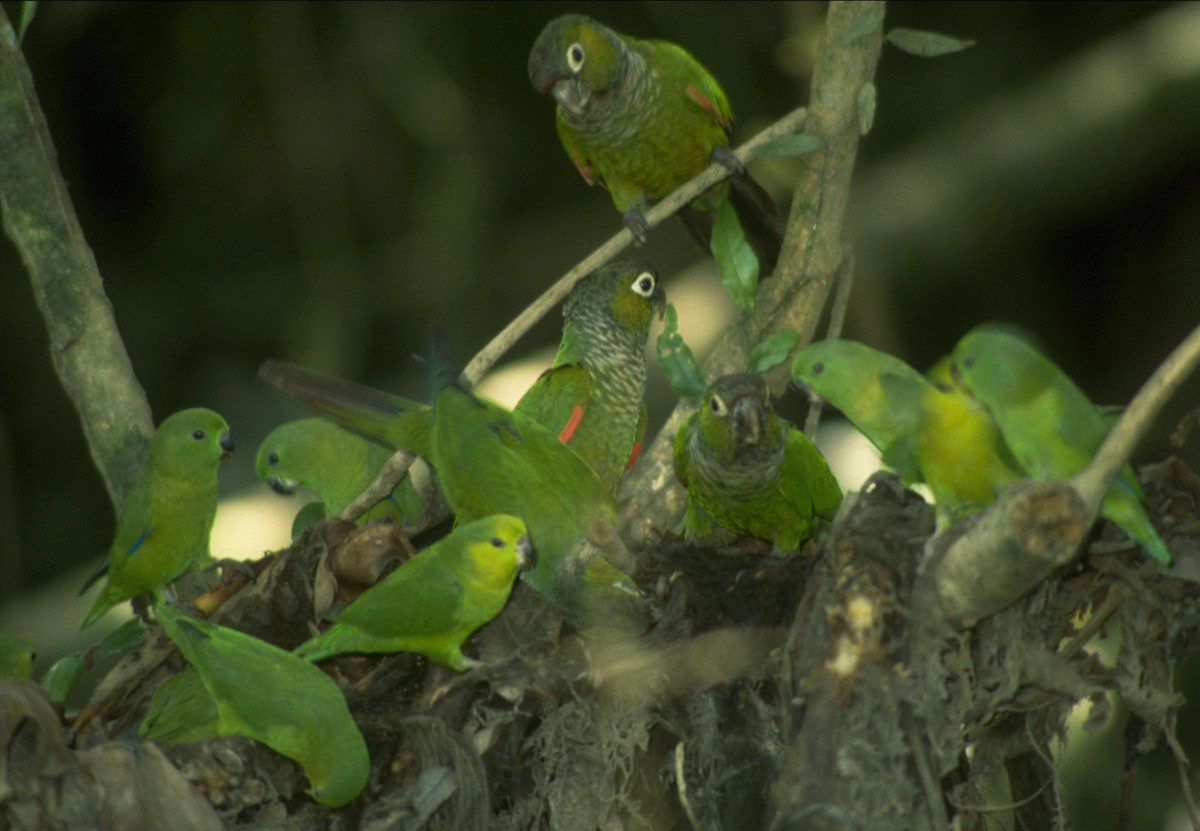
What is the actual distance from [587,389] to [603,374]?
0.08 m

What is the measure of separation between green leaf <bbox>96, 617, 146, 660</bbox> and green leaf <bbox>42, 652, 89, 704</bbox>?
0.18 ft

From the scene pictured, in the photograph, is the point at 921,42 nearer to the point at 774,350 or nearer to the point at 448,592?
the point at 774,350

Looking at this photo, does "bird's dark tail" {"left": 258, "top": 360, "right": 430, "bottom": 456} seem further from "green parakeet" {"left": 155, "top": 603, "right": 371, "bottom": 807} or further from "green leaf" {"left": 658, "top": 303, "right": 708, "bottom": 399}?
"green parakeet" {"left": 155, "top": 603, "right": 371, "bottom": 807}

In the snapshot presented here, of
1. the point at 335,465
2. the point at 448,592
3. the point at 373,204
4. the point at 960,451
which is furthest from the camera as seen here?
the point at 373,204

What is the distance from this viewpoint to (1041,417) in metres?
2.43

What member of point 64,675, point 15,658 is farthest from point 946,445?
point 15,658

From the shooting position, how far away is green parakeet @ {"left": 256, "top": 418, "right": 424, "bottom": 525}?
412 cm

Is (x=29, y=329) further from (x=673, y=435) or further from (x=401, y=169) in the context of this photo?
(x=673, y=435)

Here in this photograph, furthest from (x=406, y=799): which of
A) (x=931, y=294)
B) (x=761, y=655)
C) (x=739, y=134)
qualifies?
(x=739, y=134)

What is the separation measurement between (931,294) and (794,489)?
3.62 m

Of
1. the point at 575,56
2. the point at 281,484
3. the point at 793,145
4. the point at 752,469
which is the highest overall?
the point at 575,56

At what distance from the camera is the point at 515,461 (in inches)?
121

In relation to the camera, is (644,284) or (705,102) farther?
(705,102)

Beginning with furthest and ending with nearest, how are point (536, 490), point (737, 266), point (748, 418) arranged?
point (737, 266) → point (748, 418) → point (536, 490)
